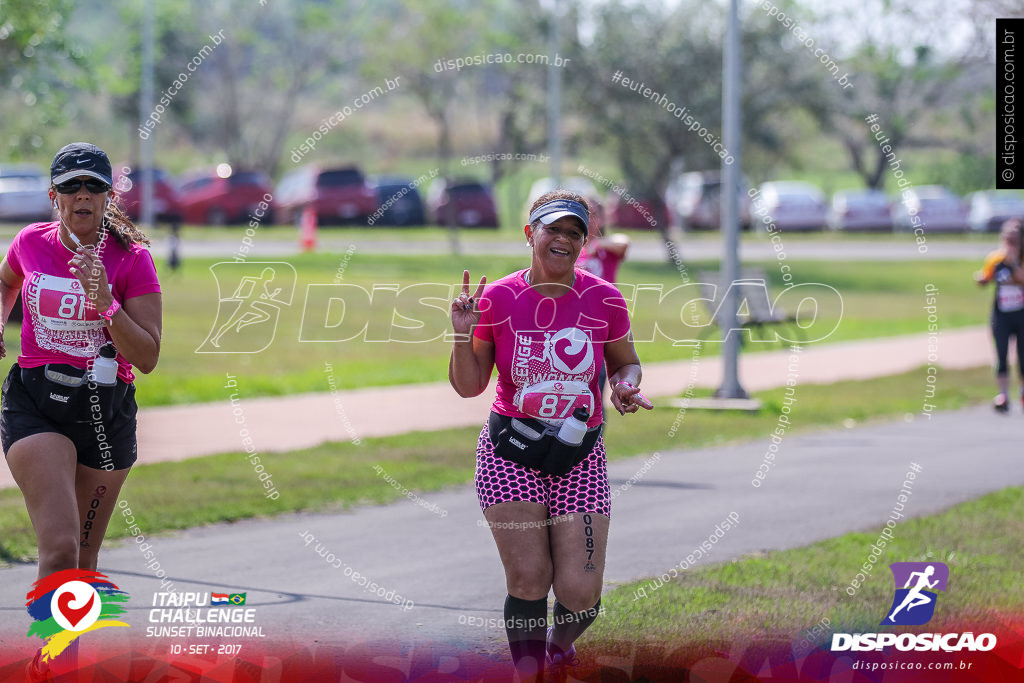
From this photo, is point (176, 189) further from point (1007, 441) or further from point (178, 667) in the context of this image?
point (178, 667)

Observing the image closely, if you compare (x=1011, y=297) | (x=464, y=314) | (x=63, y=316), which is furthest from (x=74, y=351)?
(x=1011, y=297)

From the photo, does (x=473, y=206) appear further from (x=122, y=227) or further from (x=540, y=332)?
(x=540, y=332)

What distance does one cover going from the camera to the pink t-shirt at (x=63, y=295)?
4.69 meters

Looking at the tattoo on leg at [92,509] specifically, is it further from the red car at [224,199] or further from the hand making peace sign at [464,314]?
the red car at [224,199]

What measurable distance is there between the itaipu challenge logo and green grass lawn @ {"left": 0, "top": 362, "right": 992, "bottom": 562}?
2.35 m

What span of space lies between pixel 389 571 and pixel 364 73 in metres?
28.7

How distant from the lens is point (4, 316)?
4988mm

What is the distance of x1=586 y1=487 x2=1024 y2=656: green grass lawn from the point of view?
5758 mm

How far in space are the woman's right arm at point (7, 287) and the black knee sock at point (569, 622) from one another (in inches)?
89.1

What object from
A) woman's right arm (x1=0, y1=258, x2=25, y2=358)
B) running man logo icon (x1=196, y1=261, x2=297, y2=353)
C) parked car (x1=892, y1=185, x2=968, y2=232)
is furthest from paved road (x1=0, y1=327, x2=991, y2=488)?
parked car (x1=892, y1=185, x2=968, y2=232)

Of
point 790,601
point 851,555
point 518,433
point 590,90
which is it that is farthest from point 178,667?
point 590,90

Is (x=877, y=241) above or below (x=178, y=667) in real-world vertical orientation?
above

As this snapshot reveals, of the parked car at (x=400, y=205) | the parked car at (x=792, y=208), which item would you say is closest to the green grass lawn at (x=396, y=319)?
the parked car at (x=792, y=208)

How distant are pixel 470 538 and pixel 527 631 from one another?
3369mm
